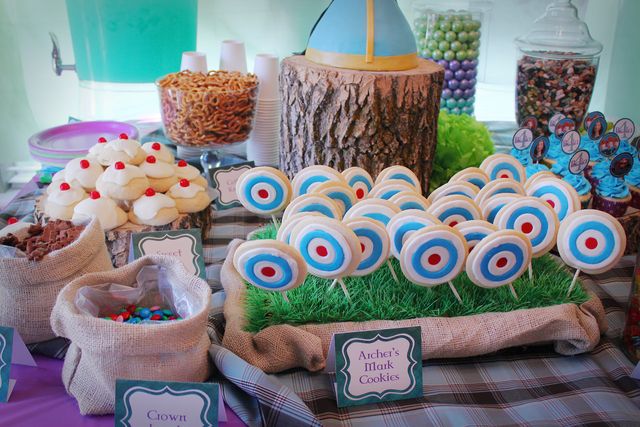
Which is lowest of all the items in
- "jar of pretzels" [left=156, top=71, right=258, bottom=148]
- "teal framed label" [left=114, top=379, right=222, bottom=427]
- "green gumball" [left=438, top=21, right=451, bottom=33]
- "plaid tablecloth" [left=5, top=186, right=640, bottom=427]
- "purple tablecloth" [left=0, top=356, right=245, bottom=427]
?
"plaid tablecloth" [left=5, top=186, right=640, bottom=427]

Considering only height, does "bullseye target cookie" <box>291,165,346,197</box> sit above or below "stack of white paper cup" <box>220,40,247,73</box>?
below

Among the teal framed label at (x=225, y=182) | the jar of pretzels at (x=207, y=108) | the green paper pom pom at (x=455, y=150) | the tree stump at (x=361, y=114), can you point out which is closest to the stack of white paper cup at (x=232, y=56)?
the jar of pretzels at (x=207, y=108)

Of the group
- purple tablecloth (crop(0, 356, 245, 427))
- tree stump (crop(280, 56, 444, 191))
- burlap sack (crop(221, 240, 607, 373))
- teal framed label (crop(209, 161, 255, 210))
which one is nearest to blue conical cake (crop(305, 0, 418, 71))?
tree stump (crop(280, 56, 444, 191))

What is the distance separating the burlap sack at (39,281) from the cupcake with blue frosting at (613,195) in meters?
1.17

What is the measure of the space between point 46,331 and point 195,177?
52cm

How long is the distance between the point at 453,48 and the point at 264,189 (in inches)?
50.7

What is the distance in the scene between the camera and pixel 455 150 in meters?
1.70

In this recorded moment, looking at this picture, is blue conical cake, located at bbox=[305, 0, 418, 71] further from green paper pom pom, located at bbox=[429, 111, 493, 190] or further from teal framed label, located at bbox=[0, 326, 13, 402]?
teal framed label, located at bbox=[0, 326, 13, 402]

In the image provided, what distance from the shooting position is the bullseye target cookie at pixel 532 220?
3.39ft

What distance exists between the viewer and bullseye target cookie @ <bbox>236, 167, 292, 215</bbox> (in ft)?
3.71

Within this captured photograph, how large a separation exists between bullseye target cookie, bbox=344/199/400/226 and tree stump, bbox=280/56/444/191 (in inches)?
16.4

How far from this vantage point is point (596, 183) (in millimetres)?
1474

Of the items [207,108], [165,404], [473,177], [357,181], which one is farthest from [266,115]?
[165,404]

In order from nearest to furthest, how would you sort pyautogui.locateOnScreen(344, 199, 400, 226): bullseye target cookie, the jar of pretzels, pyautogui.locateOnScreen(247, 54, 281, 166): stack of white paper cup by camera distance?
1. pyautogui.locateOnScreen(344, 199, 400, 226): bullseye target cookie
2. the jar of pretzels
3. pyautogui.locateOnScreen(247, 54, 281, 166): stack of white paper cup
